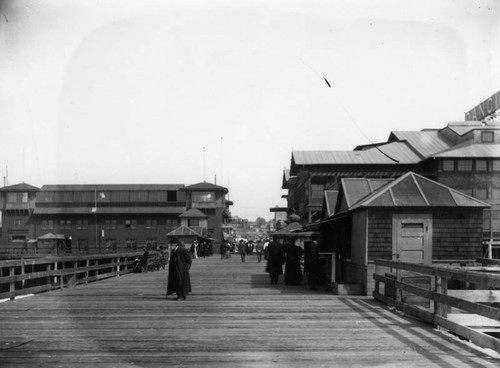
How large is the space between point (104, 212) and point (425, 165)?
47.4 m

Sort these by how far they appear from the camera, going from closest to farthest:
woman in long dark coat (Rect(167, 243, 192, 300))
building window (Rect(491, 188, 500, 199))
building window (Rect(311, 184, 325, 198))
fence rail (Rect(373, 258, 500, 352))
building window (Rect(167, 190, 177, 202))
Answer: fence rail (Rect(373, 258, 500, 352)) < woman in long dark coat (Rect(167, 243, 192, 300)) < building window (Rect(491, 188, 500, 199)) < building window (Rect(311, 184, 325, 198)) < building window (Rect(167, 190, 177, 202))

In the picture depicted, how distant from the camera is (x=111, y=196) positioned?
88.3 meters

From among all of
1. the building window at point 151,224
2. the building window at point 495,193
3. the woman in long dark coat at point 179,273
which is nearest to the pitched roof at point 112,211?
Result: the building window at point 151,224

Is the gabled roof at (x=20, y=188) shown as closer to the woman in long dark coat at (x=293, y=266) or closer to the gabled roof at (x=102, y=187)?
the gabled roof at (x=102, y=187)

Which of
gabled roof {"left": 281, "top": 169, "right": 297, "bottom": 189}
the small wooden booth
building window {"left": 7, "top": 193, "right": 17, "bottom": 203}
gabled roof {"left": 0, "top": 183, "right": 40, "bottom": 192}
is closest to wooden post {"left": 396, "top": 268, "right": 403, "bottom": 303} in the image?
the small wooden booth

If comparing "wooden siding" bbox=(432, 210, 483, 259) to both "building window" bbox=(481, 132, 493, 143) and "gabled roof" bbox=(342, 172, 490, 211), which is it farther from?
"building window" bbox=(481, 132, 493, 143)

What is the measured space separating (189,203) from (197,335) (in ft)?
261

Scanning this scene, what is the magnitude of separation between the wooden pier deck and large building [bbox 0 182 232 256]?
7225 centimetres

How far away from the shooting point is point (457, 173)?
55.4m

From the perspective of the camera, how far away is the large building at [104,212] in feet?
281

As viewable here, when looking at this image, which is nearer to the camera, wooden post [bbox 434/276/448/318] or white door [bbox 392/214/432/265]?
wooden post [bbox 434/276/448/318]

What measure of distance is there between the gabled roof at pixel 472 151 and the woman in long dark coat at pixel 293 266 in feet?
132

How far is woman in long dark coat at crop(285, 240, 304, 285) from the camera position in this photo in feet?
61.2

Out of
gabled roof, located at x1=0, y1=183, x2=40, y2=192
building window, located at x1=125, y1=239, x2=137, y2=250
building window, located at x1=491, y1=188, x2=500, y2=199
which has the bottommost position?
building window, located at x1=125, y1=239, x2=137, y2=250
